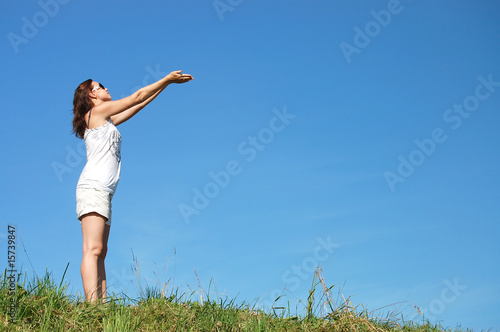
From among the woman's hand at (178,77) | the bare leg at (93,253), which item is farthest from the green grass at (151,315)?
the woman's hand at (178,77)

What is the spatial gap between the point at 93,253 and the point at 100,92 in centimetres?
217

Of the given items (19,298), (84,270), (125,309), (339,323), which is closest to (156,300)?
(125,309)

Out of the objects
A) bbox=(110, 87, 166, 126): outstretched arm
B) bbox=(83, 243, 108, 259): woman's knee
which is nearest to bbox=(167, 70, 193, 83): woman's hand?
bbox=(110, 87, 166, 126): outstretched arm

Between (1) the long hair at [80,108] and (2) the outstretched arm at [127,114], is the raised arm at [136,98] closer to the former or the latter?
(1) the long hair at [80,108]

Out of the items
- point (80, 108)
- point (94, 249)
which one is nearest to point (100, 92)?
point (80, 108)

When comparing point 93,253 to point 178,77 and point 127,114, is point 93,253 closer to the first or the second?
point 127,114

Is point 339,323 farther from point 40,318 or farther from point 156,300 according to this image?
point 40,318

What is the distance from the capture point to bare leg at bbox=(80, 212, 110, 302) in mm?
5777

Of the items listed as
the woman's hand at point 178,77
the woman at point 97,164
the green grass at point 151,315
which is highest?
the woman's hand at point 178,77

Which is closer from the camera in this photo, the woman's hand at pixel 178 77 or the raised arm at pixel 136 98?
the raised arm at pixel 136 98

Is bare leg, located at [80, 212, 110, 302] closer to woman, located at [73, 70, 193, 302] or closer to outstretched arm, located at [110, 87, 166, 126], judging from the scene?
woman, located at [73, 70, 193, 302]

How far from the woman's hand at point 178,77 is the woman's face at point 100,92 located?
36.1 inches

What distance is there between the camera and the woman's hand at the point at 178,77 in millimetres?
6477

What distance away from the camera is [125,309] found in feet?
17.7
